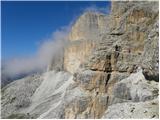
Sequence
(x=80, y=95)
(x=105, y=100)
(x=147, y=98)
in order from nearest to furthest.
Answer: (x=147, y=98) → (x=105, y=100) → (x=80, y=95)

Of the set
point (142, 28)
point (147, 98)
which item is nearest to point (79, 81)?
point (142, 28)

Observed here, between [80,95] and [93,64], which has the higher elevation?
[93,64]

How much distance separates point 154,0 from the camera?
7888cm

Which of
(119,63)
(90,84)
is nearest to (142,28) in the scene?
(119,63)

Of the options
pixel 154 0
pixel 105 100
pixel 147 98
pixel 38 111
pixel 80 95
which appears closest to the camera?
pixel 147 98

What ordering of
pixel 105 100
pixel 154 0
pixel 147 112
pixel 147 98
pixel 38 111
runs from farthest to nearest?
pixel 38 111, pixel 105 100, pixel 154 0, pixel 147 98, pixel 147 112

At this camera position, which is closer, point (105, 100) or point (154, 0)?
point (154, 0)

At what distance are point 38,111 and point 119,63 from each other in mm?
74833

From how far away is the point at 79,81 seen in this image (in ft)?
315

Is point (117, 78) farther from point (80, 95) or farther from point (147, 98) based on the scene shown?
point (147, 98)

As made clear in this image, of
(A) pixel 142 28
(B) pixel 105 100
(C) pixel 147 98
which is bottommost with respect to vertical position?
(B) pixel 105 100

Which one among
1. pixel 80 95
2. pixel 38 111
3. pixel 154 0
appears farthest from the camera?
pixel 38 111

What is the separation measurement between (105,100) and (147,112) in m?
49.6

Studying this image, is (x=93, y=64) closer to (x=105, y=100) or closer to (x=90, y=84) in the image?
(x=90, y=84)
